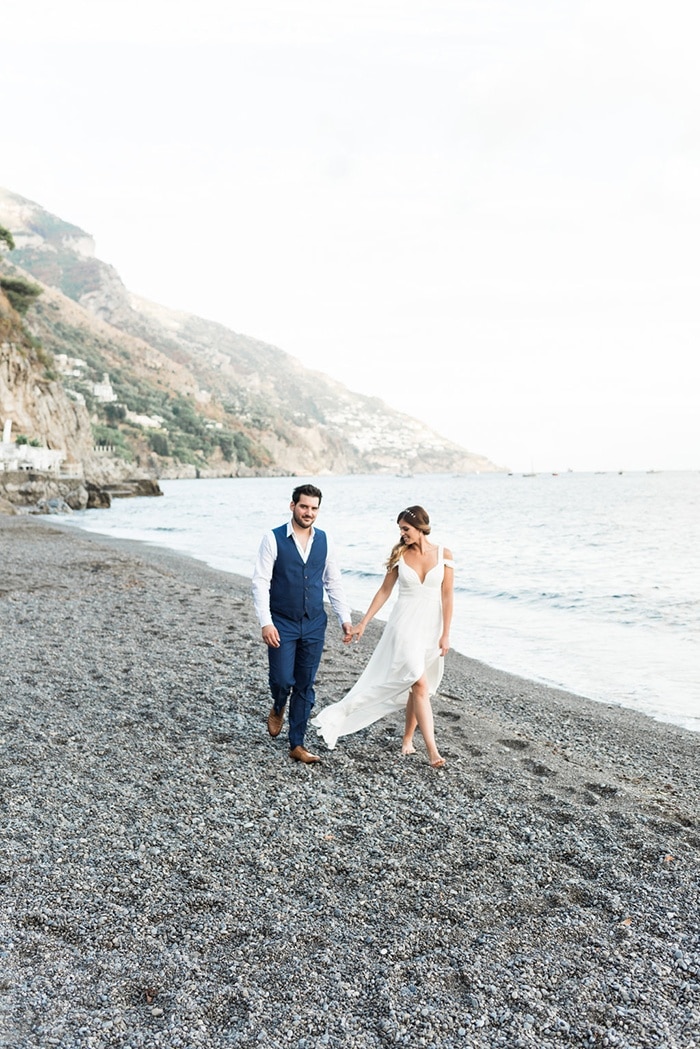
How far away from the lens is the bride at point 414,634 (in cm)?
559

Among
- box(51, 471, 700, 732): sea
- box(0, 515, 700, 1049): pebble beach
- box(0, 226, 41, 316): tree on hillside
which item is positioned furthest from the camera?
box(0, 226, 41, 316): tree on hillside

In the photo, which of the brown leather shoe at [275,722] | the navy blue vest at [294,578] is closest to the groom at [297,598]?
the navy blue vest at [294,578]

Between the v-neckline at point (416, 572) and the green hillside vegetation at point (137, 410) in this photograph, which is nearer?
the v-neckline at point (416, 572)

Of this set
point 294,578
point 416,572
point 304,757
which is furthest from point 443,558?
point 304,757

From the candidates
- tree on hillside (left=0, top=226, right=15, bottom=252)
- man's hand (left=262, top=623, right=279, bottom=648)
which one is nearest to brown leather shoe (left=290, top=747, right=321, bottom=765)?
man's hand (left=262, top=623, right=279, bottom=648)

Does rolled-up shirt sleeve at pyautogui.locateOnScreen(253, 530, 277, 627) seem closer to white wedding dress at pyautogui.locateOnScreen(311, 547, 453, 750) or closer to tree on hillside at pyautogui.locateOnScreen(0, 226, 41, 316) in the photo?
white wedding dress at pyautogui.locateOnScreen(311, 547, 453, 750)

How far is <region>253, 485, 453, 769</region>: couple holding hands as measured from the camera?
547cm

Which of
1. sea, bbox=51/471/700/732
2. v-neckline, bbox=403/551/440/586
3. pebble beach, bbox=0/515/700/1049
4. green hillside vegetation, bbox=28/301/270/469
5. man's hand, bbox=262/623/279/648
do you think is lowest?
sea, bbox=51/471/700/732

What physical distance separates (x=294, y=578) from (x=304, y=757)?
1.38m

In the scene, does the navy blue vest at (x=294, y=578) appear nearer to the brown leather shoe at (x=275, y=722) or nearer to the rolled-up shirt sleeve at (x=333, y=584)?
the rolled-up shirt sleeve at (x=333, y=584)

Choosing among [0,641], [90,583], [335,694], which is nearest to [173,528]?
[90,583]

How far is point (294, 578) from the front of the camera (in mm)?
5508

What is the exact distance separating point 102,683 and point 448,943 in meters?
5.28

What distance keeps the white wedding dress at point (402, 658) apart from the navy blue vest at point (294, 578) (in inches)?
24.7
